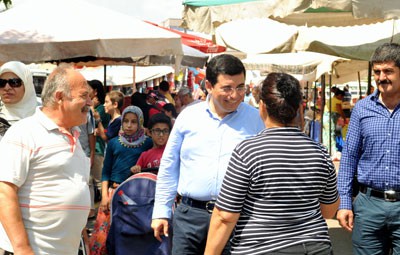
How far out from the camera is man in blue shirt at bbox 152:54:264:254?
162 inches

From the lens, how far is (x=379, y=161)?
455 centimetres

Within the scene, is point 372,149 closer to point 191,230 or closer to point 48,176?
point 191,230

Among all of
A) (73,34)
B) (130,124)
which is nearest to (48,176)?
(130,124)

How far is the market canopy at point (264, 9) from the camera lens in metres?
4.84

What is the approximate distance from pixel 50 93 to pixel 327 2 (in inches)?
97.0

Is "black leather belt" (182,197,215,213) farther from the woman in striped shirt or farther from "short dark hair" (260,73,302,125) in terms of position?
"short dark hair" (260,73,302,125)

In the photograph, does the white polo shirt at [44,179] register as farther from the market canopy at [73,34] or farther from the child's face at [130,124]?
the market canopy at [73,34]

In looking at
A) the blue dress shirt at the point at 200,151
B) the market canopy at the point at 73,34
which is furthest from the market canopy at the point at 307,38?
the blue dress shirt at the point at 200,151

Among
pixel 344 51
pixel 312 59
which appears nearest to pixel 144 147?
pixel 344 51

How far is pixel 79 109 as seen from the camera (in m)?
3.62

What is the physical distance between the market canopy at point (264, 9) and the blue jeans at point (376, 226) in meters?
1.39

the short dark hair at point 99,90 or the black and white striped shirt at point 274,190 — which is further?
the short dark hair at point 99,90

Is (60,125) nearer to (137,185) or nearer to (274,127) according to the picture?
(274,127)

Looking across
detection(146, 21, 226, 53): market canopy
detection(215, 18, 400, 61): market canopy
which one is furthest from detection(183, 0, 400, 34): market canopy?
A: detection(146, 21, 226, 53): market canopy
